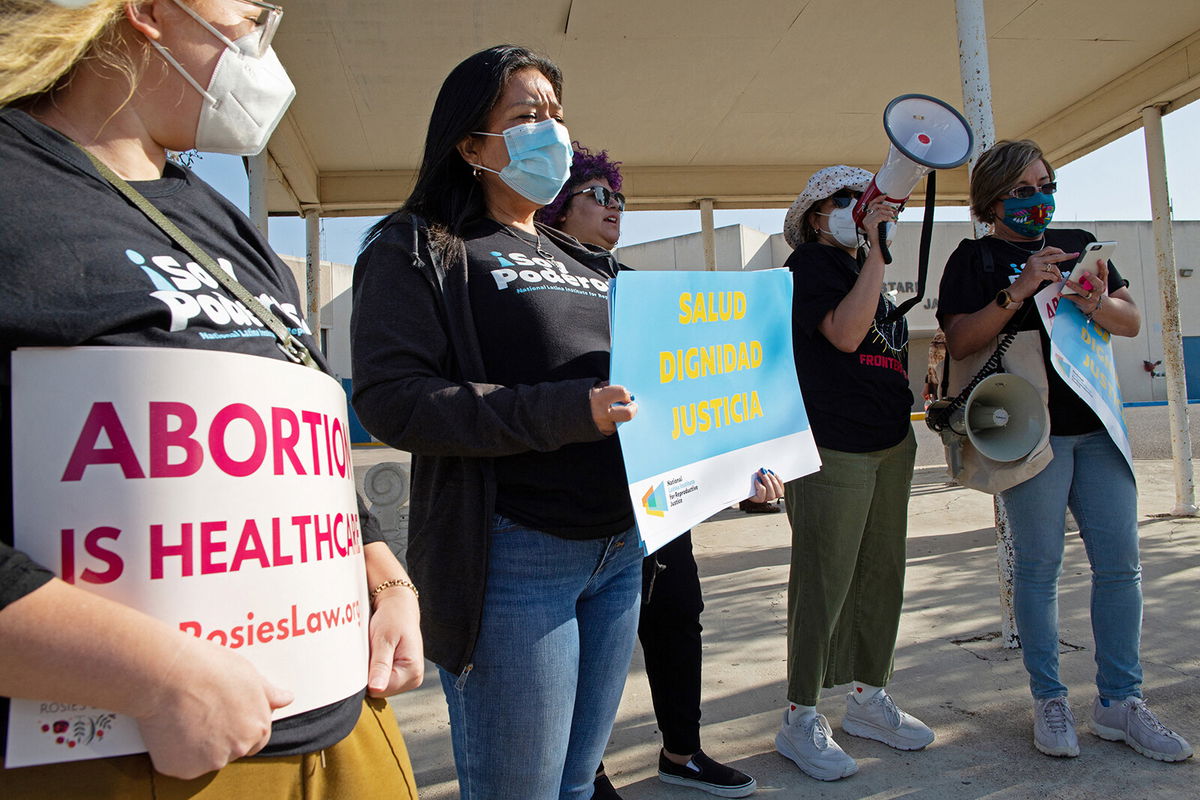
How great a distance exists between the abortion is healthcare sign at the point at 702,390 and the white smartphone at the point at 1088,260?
1.36m

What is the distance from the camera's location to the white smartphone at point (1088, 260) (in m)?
2.86

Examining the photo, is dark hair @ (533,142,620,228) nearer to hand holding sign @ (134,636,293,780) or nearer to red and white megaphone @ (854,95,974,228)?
red and white megaphone @ (854,95,974,228)

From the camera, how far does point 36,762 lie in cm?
79

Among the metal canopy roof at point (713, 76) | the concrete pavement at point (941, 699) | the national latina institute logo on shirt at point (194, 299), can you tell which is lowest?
the concrete pavement at point (941, 699)

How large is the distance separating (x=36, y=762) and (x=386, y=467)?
217 inches

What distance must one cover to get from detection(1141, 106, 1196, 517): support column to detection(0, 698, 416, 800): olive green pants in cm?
734

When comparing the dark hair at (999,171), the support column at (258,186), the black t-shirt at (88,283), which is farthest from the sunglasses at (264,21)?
the support column at (258,186)

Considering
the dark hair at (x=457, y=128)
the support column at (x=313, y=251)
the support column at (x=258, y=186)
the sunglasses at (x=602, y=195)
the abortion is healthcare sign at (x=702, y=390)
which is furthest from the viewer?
the support column at (x=313, y=251)

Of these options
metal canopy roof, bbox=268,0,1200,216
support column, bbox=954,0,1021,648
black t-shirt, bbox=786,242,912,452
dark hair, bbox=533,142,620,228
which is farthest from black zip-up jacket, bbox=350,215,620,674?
metal canopy roof, bbox=268,0,1200,216

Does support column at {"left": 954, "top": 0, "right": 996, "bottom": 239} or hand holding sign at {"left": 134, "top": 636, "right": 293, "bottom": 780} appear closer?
hand holding sign at {"left": 134, "top": 636, "right": 293, "bottom": 780}

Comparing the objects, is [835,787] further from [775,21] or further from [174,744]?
[775,21]

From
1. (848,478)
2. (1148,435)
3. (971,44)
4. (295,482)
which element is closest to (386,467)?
(848,478)

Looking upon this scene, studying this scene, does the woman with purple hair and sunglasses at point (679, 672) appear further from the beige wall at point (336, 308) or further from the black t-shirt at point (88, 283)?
the beige wall at point (336, 308)

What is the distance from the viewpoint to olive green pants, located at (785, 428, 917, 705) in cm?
279
